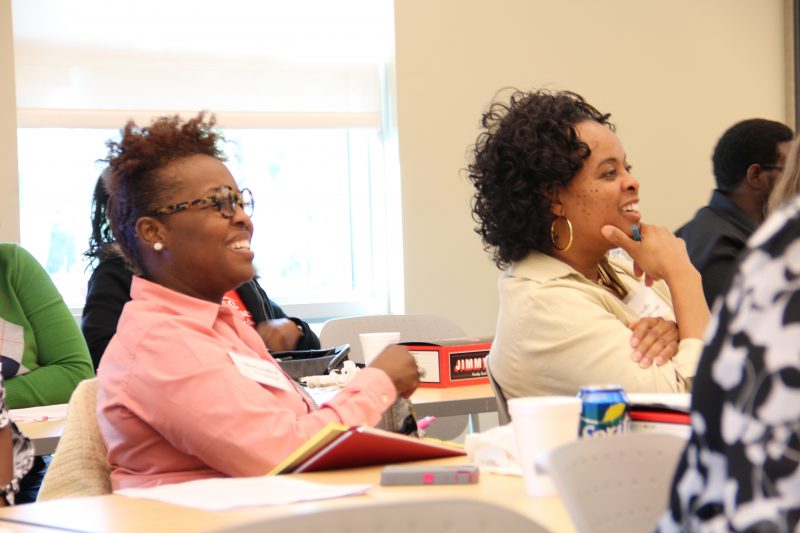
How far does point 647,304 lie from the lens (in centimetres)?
249

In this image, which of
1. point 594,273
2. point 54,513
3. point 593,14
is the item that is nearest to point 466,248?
point 593,14

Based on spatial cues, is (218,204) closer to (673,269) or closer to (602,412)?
(602,412)

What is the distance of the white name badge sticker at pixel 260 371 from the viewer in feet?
6.01

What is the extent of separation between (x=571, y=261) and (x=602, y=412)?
1.01 m

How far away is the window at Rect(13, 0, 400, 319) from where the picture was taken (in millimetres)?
4824

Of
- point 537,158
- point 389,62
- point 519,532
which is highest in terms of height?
point 389,62

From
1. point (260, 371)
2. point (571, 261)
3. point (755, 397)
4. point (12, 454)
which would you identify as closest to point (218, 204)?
point (260, 371)

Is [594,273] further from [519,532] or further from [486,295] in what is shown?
[486,295]

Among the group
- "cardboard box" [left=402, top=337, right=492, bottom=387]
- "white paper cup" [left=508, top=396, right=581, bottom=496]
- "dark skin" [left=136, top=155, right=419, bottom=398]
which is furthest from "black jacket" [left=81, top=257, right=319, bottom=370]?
"white paper cup" [left=508, top=396, right=581, bottom=496]

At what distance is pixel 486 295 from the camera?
5.32 metres

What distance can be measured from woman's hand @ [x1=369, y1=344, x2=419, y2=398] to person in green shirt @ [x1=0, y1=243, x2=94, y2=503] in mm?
1532

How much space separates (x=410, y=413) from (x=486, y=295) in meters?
3.25

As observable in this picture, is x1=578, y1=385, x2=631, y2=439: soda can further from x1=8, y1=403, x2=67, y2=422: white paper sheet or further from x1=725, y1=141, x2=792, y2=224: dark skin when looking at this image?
x1=725, y1=141, x2=792, y2=224: dark skin

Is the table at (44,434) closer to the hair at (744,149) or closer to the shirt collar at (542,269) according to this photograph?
the shirt collar at (542,269)
